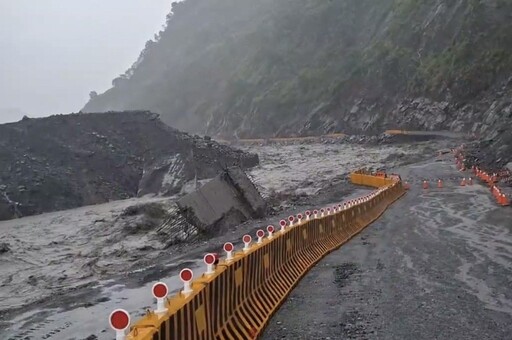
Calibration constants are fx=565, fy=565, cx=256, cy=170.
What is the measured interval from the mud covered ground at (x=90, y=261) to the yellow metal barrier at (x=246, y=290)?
2.81 meters

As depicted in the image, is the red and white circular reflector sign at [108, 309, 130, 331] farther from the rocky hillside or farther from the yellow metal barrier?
the rocky hillside

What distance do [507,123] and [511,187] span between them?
34.8ft

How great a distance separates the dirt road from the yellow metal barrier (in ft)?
0.95

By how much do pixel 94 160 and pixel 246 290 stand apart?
1330 inches

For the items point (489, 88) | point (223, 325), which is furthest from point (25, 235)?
point (489, 88)

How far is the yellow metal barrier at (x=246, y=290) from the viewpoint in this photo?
4.92m

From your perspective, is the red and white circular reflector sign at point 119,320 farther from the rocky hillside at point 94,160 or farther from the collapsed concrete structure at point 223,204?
the rocky hillside at point 94,160

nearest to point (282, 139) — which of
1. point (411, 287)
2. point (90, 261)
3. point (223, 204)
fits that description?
point (223, 204)

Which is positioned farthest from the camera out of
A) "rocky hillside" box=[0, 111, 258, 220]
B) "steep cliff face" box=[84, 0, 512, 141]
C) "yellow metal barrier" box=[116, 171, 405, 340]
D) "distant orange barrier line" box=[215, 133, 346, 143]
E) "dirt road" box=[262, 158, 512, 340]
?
"distant orange barrier line" box=[215, 133, 346, 143]

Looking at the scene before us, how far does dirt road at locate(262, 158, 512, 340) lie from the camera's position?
7676mm

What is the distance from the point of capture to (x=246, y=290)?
7773mm

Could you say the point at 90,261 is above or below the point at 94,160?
below

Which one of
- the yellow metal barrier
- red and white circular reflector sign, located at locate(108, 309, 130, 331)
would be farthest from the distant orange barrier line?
red and white circular reflector sign, located at locate(108, 309, 130, 331)

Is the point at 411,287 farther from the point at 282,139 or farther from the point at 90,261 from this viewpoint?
the point at 282,139
